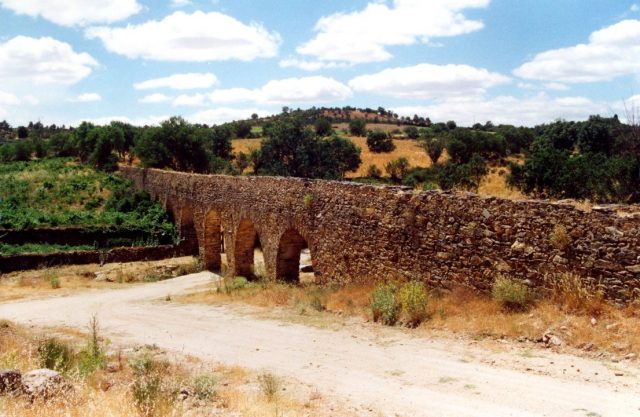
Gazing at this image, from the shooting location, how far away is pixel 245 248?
2152 centimetres

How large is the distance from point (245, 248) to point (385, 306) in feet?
38.4

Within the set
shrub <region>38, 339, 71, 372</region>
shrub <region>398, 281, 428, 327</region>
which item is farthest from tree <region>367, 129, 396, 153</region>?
shrub <region>38, 339, 71, 372</region>

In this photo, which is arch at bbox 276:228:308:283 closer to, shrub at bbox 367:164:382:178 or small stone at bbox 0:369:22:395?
small stone at bbox 0:369:22:395

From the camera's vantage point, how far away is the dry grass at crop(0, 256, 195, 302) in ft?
69.3

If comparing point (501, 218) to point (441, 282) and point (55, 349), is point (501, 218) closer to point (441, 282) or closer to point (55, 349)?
point (441, 282)

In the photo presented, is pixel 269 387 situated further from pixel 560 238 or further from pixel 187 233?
pixel 187 233

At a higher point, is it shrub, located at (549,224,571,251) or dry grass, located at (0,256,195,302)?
shrub, located at (549,224,571,251)

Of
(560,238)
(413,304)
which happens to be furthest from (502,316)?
(413,304)

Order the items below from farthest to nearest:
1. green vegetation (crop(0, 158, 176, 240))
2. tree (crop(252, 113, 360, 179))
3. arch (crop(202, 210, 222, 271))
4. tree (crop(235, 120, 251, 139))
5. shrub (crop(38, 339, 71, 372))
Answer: tree (crop(235, 120, 251, 139)) < tree (crop(252, 113, 360, 179)) < green vegetation (crop(0, 158, 176, 240)) < arch (crop(202, 210, 222, 271)) < shrub (crop(38, 339, 71, 372))

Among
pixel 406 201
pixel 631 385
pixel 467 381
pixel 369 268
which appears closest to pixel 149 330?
pixel 369 268

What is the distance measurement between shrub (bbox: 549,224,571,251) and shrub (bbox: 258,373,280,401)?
5.14 metres

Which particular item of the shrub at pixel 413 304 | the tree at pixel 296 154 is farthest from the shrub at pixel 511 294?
the tree at pixel 296 154

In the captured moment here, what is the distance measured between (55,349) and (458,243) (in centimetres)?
778

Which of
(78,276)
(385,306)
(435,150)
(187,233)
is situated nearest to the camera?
(385,306)
